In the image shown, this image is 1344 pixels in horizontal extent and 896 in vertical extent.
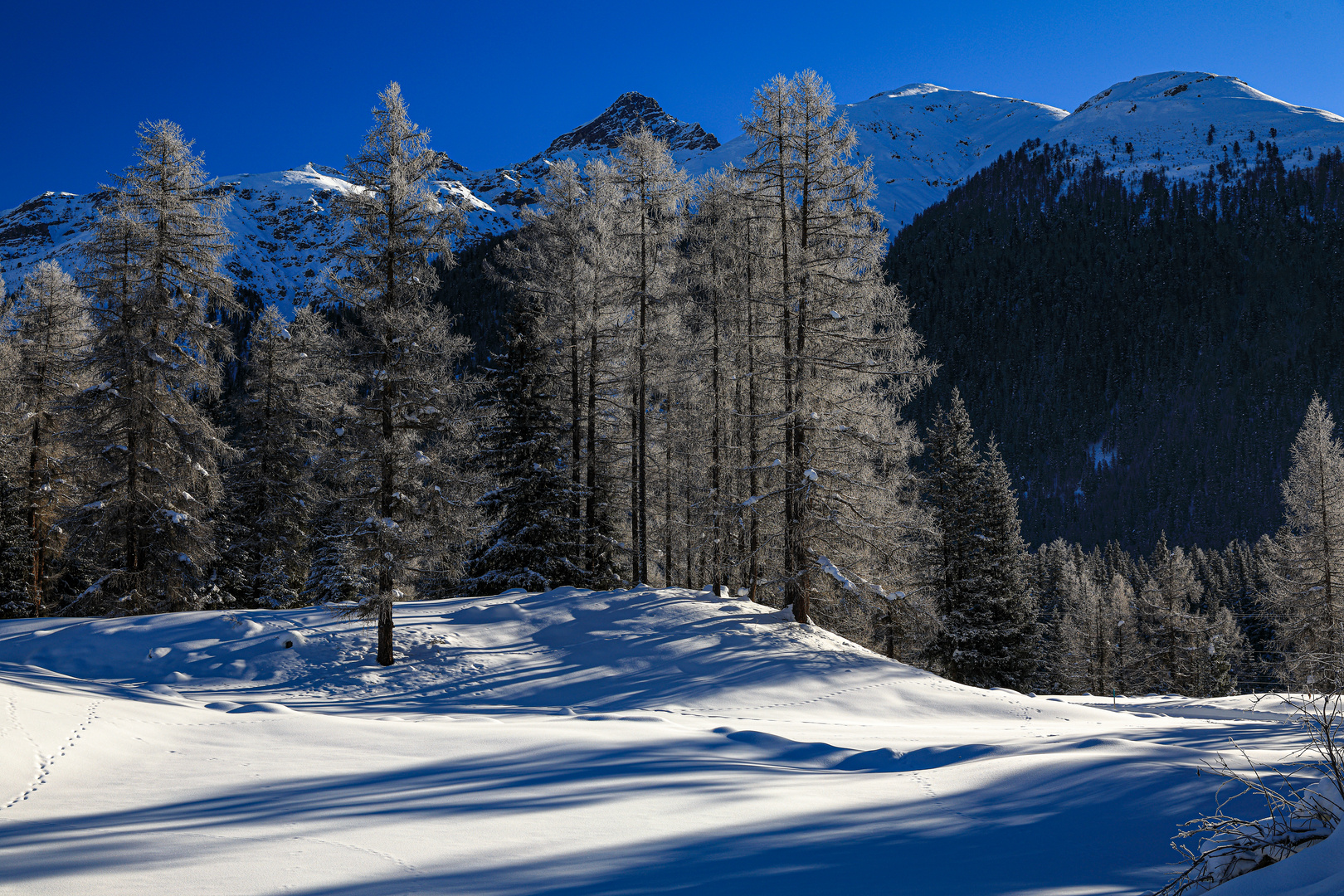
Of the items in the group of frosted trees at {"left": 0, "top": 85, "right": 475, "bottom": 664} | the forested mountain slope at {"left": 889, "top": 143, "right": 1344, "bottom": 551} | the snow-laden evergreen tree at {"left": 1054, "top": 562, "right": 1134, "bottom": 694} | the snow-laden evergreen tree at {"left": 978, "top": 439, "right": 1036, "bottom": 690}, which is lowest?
the snow-laden evergreen tree at {"left": 1054, "top": 562, "right": 1134, "bottom": 694}

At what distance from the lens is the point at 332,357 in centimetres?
1458

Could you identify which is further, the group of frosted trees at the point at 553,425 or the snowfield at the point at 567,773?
the group of frosted trees at the point at 553,425

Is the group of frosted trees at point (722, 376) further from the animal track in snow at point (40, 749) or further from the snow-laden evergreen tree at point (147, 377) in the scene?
the animal track in snow at point (40, 749)

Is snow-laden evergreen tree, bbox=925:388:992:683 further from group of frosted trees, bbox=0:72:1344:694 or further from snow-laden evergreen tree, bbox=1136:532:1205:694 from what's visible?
snow-laden evergreen tree, bbox=1136:532:1205:694

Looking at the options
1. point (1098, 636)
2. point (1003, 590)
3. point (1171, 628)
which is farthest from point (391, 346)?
point (1098, 636)

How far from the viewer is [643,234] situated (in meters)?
19.5

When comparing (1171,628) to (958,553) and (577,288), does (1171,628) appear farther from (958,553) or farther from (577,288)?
(577,288)

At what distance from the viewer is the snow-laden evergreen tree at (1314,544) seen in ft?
73.9

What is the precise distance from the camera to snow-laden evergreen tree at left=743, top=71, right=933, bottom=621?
15906 mm

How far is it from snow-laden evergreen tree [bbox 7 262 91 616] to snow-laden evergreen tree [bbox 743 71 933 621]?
21.4m

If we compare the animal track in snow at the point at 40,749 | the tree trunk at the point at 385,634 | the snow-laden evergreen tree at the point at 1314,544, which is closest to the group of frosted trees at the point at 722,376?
the tree trunk at the point at 385,634

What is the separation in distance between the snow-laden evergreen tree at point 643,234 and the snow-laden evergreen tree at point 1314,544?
20342 millimetres

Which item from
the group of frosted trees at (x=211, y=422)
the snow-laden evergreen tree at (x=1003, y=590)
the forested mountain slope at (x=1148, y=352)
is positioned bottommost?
the snow-laden evergreen tree at (x=1003, y=590)

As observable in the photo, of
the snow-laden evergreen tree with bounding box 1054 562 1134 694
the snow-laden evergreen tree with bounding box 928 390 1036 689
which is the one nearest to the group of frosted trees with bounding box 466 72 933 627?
the snow-laden evergreen tree with bounding box 928 390 1036 689
